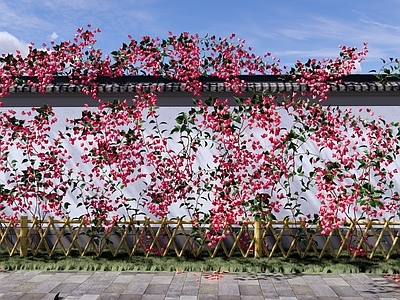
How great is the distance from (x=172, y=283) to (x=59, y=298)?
62.3 inches

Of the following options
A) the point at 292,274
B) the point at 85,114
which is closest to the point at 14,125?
the point at 85,114

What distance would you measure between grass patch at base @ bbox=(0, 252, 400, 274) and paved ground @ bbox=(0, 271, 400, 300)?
0.88ft

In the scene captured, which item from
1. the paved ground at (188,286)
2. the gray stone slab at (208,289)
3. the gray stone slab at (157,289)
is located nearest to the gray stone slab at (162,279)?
the paved ground at (188,286)

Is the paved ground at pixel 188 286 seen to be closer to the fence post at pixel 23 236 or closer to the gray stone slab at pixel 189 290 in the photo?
the gray stone slab at pixel 189 290

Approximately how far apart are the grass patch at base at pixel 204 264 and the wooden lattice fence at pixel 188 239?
0.15 meters

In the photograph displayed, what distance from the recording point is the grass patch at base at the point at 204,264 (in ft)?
26.3

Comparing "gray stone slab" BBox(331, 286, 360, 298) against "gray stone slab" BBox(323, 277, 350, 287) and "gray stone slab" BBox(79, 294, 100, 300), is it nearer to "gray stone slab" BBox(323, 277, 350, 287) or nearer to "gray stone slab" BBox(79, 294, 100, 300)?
"gray stone slab" BBox(323, 277, 350, 287)

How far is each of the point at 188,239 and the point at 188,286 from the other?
71.1 inches

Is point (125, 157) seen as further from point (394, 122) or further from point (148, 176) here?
point (394, 122)

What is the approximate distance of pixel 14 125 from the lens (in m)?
9.45

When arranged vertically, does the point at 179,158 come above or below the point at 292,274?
above

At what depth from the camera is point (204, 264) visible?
823 centimetres

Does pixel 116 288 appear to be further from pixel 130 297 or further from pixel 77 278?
pixel 77 278

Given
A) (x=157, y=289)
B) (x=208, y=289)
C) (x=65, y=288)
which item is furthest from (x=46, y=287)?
(x=208, y=289)
